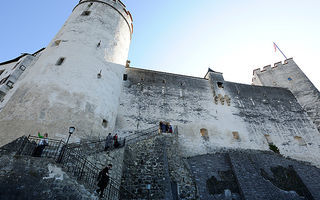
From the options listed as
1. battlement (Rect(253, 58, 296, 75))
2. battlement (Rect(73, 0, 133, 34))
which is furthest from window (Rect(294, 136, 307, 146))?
battlement (Rect(73, 0, 133, 34))

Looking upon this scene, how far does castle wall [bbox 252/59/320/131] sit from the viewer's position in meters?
18.3

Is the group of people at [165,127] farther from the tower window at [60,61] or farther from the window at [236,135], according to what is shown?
the tower window at [60,61]

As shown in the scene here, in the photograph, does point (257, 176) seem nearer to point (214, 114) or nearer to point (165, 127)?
point (214, 114)

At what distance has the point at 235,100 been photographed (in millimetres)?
17469

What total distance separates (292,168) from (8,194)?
14.7 meters

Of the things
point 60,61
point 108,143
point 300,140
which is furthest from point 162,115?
point 300,140

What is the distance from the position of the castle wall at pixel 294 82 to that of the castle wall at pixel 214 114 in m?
0.88

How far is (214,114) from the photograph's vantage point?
15.7 m

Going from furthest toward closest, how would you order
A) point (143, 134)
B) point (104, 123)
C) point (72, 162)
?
point (143, 134)
point (104, 123)
point (72, 162)

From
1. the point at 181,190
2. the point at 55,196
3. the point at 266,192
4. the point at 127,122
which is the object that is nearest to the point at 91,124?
the point at 127,122

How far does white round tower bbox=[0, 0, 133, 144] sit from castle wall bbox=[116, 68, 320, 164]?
6.32 ft

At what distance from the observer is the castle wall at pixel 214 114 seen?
13820 mm

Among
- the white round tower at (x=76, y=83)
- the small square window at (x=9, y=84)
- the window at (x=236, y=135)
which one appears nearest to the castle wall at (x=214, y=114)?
the window at (x=236, y=135)

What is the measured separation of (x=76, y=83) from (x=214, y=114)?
10646 millimetres
